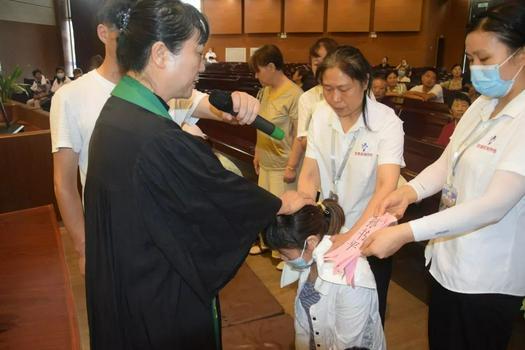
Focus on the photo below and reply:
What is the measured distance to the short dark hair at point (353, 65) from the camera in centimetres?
167

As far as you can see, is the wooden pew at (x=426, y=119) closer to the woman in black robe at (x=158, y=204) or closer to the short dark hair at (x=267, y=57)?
the short dark hair at (x=267, y=57)

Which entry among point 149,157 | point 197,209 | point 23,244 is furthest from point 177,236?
point 23,244

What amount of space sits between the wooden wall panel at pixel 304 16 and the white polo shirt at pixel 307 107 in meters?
11.9

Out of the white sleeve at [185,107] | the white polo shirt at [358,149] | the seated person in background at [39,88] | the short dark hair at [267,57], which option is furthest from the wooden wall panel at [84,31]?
the white polo shirt at [358,149]

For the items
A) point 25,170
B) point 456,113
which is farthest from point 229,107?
point 25,170

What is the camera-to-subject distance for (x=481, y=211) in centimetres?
121

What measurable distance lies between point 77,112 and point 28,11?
12956 millimetres

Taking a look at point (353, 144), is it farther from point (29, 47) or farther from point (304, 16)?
→ point (304, 16)

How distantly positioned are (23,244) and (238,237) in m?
1.49

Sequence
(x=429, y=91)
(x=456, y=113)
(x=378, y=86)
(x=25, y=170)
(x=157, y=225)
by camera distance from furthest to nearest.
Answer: (x=429, y=91) < (x=378, y=86) < (x=25, y=170) < (x=456, y=113) < (x=157, y=225)

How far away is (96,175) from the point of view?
992 mm

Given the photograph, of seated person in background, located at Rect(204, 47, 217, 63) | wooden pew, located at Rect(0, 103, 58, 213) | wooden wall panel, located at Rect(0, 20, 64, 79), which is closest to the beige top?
wooden pew, located at Rect(0, 103, 58, 213)

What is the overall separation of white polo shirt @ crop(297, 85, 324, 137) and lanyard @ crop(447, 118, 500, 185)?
1.32 m

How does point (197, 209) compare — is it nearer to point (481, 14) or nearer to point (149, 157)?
point (149, 157)
